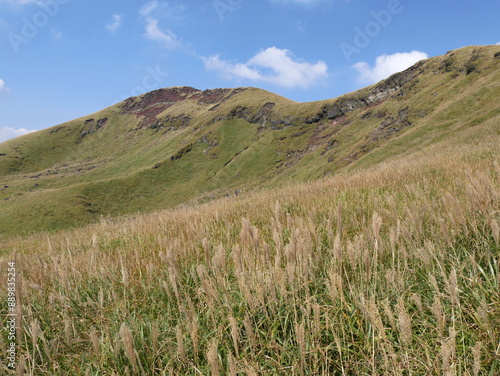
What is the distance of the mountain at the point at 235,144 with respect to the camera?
159 feet

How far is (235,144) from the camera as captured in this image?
11431cm

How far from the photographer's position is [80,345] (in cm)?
221

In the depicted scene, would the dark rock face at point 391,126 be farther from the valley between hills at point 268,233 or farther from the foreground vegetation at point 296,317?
the foreground vegetation at point 296,317

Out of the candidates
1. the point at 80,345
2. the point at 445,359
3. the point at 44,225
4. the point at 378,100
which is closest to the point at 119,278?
the point at 80,345

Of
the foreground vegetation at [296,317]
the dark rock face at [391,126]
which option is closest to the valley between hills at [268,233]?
the foreground vegetation at [296,317]

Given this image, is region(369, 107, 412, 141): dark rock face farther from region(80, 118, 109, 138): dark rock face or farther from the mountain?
region(80, 118, 109, 138): dark rock face

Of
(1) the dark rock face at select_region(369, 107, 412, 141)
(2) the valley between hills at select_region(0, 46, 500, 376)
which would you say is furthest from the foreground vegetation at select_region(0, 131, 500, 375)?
(1) the dark rock face at select_region(369, 107, 412, 141)

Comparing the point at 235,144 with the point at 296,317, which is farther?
the point at 235,144

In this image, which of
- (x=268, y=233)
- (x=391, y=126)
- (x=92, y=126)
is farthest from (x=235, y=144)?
(x=92, y=126)

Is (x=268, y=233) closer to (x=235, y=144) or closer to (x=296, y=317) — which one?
(x=296, y=317)

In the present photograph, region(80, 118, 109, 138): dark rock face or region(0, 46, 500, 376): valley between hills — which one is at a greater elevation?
region(80, 118, 109, 138): dark rock face

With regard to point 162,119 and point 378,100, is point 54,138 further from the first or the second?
point 378,100

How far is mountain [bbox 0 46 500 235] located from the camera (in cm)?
4859

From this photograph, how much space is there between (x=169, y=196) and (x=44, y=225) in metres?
34.4
